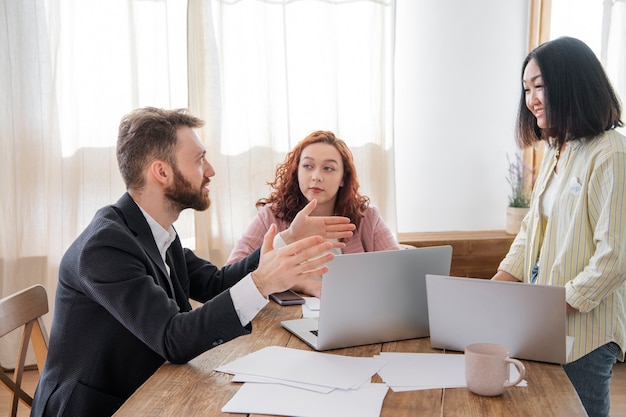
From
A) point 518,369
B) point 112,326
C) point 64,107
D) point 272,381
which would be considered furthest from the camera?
point 64,107

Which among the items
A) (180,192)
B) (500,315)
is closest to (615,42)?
(500,315)

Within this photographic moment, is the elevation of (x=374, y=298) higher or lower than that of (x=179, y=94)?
lower

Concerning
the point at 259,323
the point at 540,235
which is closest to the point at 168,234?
the point at 259,323

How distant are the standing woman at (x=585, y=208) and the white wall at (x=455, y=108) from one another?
1.78 metres

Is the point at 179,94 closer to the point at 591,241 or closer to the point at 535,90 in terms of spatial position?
the point at 535,90

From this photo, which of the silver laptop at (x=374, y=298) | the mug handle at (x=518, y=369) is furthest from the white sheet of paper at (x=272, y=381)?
the mug handle at (x=518, y=369)

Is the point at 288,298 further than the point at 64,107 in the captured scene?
No

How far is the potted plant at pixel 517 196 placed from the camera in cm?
380

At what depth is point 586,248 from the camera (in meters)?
1.96

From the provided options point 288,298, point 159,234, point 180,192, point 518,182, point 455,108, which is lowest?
point 288,298

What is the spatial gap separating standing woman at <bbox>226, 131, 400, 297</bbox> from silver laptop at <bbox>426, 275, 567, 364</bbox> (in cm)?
125

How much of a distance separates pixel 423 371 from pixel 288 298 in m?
0.70

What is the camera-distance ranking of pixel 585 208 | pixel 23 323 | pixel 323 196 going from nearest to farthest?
pixel 23 323 → pixel 585 208 → pixel 323 196

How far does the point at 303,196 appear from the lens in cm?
297
